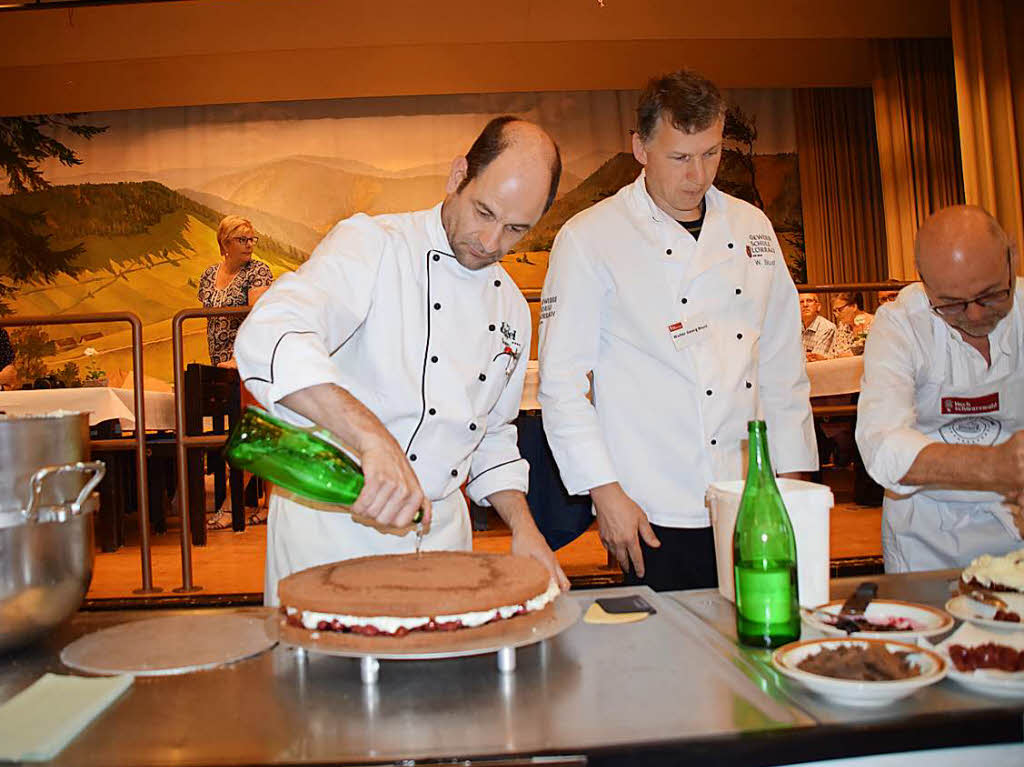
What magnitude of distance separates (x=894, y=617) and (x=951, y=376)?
98 centimetres

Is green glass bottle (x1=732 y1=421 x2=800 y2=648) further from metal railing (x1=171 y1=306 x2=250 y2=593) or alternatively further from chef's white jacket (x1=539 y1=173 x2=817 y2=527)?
metal railing (x1=171 y1=306 x2=250 y2=593)

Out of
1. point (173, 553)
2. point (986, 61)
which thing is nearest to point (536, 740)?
point (173, 553)

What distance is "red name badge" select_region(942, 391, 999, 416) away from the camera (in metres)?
1.96

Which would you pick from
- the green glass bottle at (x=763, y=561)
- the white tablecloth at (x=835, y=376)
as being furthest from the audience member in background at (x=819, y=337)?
the green glass bottle at (x=763, y=561)

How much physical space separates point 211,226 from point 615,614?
8.32 metres

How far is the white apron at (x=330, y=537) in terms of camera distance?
5.34ft

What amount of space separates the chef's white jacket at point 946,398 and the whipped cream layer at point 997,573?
618 mm

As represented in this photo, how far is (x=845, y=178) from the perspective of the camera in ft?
28.8

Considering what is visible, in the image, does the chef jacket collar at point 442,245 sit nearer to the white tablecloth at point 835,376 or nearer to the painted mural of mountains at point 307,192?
the white tablecloth at point 835,376

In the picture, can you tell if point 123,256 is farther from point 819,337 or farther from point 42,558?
point 42,558

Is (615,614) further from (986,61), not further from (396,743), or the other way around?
(986,61)

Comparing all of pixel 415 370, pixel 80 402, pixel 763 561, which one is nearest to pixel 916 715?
pixel 763 561

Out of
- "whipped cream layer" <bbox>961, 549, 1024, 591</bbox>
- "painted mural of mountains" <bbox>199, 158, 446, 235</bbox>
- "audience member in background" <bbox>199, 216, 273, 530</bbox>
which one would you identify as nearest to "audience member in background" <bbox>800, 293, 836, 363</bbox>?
"audience member in background" <bbox>199, 216, 273, 530</bbox>

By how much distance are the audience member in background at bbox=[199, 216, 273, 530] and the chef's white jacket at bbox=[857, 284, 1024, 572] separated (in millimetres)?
3979
